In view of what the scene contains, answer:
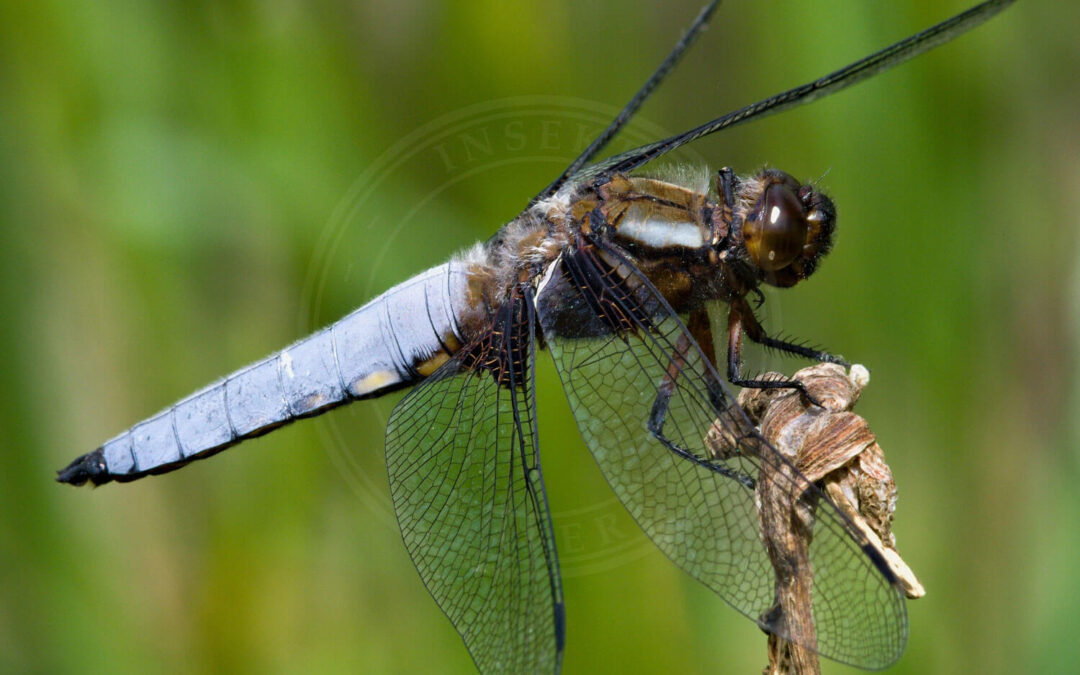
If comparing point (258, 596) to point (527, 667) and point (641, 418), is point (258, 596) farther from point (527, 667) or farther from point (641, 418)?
point (641, 418)

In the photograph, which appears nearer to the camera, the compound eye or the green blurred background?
the compound eye

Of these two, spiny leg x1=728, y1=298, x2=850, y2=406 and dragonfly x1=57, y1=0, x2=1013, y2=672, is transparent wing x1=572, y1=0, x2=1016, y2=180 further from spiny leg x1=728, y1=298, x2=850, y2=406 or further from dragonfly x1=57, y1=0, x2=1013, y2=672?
spiny leg x1=728, y1=298, x2=850, y2=406

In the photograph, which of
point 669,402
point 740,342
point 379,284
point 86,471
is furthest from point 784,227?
point 86,471

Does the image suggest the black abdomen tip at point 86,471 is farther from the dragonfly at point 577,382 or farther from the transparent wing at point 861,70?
the transparent wing at point 861,70

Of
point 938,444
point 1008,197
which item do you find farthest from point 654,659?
point 1008,197

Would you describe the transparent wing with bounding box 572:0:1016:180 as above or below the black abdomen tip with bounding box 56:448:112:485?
above

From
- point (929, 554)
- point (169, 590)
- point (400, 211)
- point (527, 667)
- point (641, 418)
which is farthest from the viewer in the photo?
point (400, 211)

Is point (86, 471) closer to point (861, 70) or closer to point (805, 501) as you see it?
point (805, 501)

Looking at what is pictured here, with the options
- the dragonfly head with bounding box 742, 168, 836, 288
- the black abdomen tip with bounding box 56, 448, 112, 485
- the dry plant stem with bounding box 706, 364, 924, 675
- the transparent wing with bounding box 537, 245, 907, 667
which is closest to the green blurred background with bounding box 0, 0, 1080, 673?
the black abdomen tip with bounding box 56, 448, 112, 485
